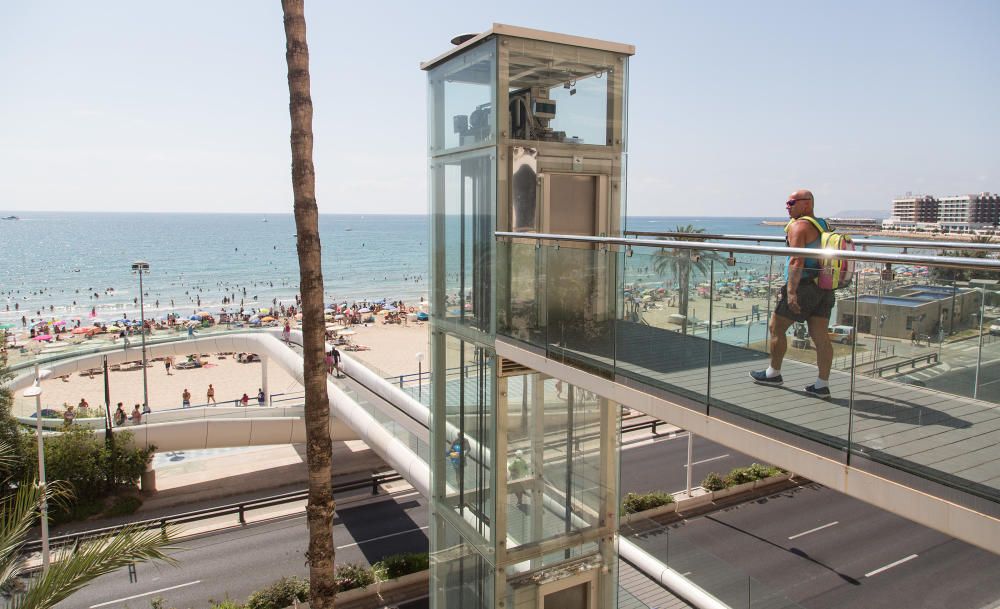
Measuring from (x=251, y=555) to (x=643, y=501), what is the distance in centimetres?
1103

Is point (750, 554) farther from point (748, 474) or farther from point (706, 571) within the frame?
point (706, 571)

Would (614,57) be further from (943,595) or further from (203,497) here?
(203,497)

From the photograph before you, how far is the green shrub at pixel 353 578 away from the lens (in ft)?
53.0

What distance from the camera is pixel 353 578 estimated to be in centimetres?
1638

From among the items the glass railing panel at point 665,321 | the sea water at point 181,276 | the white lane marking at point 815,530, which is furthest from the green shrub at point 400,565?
the sea water at point 181,276

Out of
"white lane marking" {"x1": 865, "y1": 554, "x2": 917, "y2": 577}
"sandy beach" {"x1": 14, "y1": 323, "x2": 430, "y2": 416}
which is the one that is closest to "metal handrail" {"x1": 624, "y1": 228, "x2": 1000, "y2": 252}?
"white lane marking" {"x1": 865, "y1": 554, "x2": 917, "y2": 577}

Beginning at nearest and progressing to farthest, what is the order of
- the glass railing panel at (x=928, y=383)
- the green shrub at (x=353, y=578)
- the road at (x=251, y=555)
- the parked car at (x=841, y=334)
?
the glass railing panel at (x=928, y=383) → the parked car at (x=841, y=334) → the green shrub at (x=353, y=578) → the road at (x=251, y=555)

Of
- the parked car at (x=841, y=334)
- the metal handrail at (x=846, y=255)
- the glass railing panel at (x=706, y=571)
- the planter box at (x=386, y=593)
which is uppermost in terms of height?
the metal handrail at (x=846, y=255)

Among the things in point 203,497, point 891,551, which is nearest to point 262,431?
point 203,497

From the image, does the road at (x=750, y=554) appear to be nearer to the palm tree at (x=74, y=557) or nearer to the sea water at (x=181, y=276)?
the palm tree at (x=74, y=557)

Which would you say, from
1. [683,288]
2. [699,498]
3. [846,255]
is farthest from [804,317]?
[699,498]

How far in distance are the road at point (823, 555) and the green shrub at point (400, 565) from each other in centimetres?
529

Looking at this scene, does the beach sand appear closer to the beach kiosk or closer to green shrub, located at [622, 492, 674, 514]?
green shrub, located at [622, 492, 674, 514]

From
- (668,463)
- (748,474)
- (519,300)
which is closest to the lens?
(519,300)
